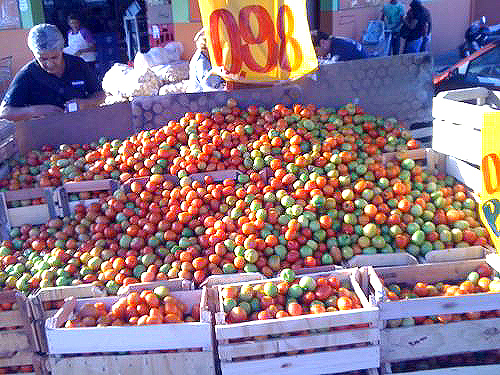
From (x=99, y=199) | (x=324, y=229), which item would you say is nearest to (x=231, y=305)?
(x=324, y=229)

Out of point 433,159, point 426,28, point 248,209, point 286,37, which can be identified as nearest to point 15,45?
point 286,37

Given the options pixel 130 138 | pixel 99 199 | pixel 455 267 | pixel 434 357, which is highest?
pixel 130 138

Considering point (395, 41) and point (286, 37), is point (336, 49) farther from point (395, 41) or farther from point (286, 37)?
point (395, 41)

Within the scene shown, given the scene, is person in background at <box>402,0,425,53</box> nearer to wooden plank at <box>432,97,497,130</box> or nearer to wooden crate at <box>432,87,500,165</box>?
wooden crate at <box>432,87,500,165</box>

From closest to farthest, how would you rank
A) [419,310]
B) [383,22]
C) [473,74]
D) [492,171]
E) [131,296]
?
[419,310], [131,296], [492,171], [473,74], [383,22]

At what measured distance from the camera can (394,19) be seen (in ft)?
38.7

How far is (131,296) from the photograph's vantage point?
9.28ft

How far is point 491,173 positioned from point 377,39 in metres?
9.74

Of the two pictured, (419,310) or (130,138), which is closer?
(419,310)

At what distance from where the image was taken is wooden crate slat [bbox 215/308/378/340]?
2521mm

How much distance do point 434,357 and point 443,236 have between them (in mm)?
840

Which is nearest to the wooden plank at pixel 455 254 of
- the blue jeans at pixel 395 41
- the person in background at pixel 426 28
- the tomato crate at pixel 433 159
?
the tomato crate at pixel 433 159

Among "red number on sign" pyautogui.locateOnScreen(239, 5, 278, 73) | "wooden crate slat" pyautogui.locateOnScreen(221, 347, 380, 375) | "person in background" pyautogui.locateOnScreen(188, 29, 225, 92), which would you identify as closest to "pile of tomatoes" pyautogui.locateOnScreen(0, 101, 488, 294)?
"red number on sign" pyautogui.locateOnScreen(239, 5, 278, 73)

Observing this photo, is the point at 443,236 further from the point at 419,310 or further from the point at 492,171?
the point at 419,310
